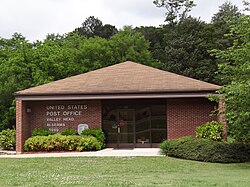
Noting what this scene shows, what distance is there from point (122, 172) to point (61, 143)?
9544 millimetres

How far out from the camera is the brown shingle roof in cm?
2359

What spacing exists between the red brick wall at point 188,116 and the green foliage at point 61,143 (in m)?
4.19

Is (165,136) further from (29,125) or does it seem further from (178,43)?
(178,43)

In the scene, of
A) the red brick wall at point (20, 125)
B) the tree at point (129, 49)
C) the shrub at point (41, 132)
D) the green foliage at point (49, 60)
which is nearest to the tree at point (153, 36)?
the tree at point (129, 49)

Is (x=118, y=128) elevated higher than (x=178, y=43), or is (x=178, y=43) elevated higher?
(x=178, y=43)

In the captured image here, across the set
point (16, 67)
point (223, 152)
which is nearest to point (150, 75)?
point (223, 152)

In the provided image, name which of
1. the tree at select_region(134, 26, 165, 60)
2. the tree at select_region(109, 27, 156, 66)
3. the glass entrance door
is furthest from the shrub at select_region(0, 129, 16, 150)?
the tree at select_region(134, 26, 165, 60)

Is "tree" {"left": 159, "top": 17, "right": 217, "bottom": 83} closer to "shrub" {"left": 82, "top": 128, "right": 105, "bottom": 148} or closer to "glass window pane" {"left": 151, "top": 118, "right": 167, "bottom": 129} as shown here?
"glass window pane" {"left": 151, "top": 118, "right": 167, "bottom": 129}

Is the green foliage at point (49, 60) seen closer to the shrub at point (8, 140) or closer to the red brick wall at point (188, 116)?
the shrub at point (8, 140)

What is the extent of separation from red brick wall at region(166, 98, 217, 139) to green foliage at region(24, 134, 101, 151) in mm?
4192

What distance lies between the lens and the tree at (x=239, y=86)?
16203mm

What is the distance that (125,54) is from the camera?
42875 millimetres

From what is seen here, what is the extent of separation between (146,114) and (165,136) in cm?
162

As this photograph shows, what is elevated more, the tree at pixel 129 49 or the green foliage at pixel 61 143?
the tree at pixel 129 49
